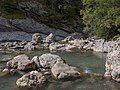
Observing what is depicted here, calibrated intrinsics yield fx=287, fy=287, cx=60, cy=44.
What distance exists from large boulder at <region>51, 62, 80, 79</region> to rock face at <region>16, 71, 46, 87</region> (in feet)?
4.72

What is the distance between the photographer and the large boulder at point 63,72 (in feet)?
69.3

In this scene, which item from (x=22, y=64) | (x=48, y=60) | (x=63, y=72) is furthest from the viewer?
(x=48, y=60)

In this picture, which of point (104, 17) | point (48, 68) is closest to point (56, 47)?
point (104, 17)

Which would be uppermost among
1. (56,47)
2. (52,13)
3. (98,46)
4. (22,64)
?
(52,13)

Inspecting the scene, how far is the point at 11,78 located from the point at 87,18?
2161 cm

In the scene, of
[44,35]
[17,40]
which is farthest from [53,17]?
[17,40]

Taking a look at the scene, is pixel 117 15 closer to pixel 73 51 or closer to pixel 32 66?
pixel 73 51

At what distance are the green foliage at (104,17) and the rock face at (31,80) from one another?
1911 centimetres

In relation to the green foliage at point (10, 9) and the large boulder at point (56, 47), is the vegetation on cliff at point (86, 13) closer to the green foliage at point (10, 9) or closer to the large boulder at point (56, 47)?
the green foliage at point (10, 9)

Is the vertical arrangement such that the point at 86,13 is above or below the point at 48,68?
above

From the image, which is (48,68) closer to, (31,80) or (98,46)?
(31,80)

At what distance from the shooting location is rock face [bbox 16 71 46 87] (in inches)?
769

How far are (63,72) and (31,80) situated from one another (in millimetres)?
2770

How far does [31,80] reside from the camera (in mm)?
19750
